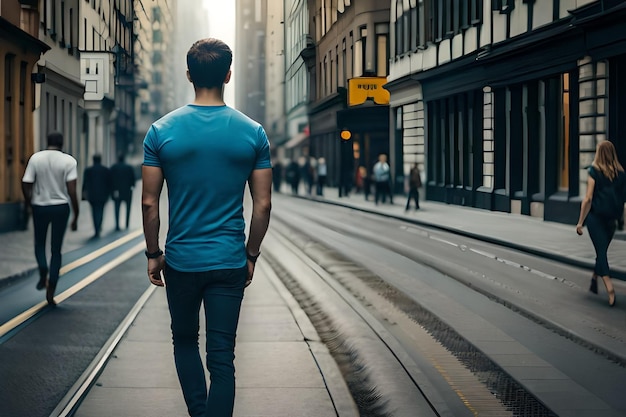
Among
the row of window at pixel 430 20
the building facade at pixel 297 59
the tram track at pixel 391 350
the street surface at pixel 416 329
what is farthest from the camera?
the row of window at pixel 430 20

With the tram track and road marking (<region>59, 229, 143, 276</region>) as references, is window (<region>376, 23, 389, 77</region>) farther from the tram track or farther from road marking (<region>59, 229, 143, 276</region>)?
road marking (<region>59, 229, 143, 276</region>)

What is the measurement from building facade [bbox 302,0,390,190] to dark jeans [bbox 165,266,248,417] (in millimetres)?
4540

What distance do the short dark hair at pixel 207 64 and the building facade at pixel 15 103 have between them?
16160 millimetres

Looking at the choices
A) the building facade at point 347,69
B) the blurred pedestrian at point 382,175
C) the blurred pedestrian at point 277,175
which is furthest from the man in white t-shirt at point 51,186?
the blurred pedestrian at point 277,175

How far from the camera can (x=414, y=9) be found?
38.7 feet

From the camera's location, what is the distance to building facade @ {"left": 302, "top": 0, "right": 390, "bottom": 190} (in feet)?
31.0

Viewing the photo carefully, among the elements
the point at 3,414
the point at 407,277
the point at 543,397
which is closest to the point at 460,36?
the point at 407,277

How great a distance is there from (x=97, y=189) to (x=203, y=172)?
1696 cm

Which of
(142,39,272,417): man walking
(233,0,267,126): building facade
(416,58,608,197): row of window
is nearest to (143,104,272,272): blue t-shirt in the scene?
(142,39,272,417): man walking

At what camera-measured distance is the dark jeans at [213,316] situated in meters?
4.23

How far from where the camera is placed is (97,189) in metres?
20.7

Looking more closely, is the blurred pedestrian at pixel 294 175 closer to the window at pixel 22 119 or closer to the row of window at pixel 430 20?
the window at pixel 22 119

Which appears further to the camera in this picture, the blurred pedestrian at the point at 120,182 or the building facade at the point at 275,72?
the blurred pedestrian at the point at 120,182

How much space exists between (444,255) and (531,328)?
7500mm
